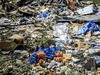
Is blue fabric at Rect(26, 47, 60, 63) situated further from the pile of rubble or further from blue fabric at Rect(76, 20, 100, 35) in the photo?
blue fabric at Rect(76, 20, 100, 35)

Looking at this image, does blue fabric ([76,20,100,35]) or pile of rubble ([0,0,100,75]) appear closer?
pile of rubble ([0,0,100,75])

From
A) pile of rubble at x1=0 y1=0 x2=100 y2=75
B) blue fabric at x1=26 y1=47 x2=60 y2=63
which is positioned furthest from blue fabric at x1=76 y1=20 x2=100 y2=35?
blue fabric at x1=26 y1=47 x2=60 y2=63

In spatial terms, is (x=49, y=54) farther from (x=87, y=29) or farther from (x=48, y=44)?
(x=87, y=29)

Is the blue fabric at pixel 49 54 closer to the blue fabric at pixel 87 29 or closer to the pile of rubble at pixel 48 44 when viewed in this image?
the pile of rubble at pixel 48 44

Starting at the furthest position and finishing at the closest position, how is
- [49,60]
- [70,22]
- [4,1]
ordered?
1. [4,1]
2. [70,22]
3. [49,60]

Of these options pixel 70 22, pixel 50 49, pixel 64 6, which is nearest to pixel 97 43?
pixel 50 49

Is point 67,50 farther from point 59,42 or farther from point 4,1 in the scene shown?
point 4,1

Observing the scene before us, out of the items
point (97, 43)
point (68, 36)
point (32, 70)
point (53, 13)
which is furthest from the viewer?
point (53, 13)

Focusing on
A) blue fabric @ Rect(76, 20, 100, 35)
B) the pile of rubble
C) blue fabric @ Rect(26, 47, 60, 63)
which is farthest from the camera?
blue fabric @ Rect(76, 20, 100, 35)

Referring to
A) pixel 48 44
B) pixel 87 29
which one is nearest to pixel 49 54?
pixel 48 44
